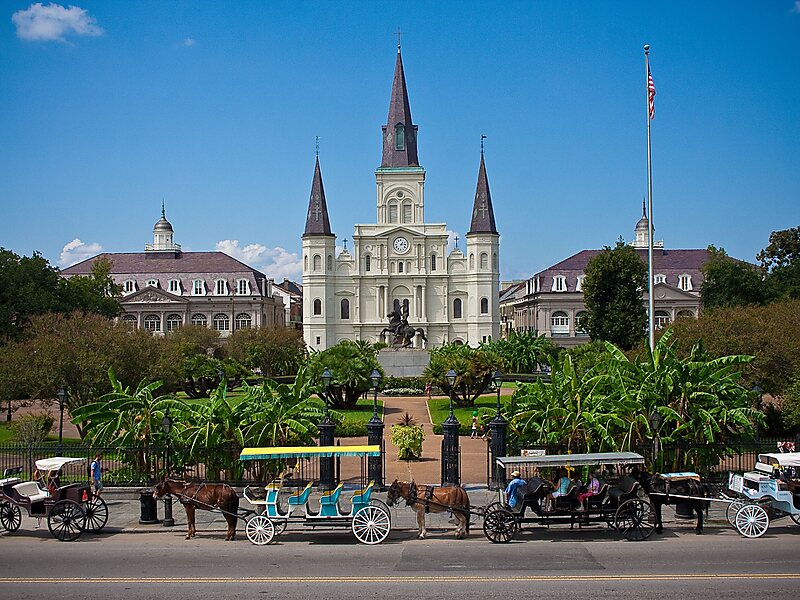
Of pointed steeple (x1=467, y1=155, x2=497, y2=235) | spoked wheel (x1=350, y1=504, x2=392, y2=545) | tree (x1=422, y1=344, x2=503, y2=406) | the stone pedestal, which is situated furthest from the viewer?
pointed steeple (x1=467, y1=155, x2=497, y2=235)

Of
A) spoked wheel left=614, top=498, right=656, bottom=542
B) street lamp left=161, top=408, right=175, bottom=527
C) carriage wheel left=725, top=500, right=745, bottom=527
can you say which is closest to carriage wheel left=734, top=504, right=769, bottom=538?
carriage wheel left=725, top=500, right=745, bottom=527

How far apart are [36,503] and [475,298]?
77460 mm

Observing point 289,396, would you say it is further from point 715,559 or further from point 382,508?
point 715,559

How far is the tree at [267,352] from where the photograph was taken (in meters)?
59.8

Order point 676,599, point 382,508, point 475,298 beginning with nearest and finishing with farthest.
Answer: point 676,599
point 382,508
point 475,298

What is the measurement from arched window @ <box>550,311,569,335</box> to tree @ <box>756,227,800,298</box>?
31.0 m

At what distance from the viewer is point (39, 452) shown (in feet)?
79.0

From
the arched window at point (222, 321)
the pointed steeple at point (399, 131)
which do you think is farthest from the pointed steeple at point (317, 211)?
the arched window at point (222, 321)

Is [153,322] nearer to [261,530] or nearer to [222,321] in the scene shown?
[222,321]

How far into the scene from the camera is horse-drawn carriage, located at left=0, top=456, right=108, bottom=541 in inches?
642

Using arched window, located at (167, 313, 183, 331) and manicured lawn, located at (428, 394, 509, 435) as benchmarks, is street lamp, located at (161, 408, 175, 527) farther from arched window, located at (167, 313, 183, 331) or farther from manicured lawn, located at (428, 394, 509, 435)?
arched window, located at (167, 313, 183, 331)

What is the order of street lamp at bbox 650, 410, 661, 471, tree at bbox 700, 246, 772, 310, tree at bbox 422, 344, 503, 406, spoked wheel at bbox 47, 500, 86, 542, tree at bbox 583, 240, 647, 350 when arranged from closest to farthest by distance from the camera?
1. spoked wheel at bbox 47, 500, 86, 542
2. street lamp at bbox 650, 410, 661, 471
3. tree at bbox 422, 344, 503, 406
4. tree at bbox 583, 240, 647, 350
5. tree at bbox 700, 246, 772, 310

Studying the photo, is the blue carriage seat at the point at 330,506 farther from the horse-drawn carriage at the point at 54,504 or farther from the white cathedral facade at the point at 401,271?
the white cathedral facade at the point at 401,271

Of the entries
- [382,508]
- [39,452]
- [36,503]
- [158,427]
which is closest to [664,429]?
[382,508]
